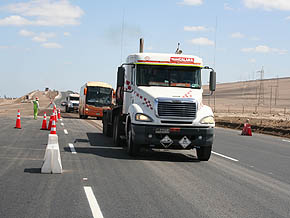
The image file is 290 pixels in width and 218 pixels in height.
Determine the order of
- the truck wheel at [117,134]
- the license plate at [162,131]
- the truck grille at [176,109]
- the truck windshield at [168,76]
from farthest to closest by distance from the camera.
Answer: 1. the truck wheel at [117,134]
2. the truck windshield at [168,76]
3. the truck grille at [176,109]
4. the license plate at [162,131]

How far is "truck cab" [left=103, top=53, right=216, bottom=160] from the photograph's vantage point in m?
12.9

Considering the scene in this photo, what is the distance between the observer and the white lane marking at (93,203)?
6.66m

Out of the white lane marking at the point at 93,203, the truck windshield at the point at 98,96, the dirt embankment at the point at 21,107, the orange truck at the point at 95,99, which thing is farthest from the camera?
the dirt embankment at the point at 21,107

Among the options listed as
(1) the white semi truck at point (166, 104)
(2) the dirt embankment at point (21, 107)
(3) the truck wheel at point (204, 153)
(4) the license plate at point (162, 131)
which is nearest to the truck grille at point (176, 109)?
(1) the white semi truck at point (166, 104)

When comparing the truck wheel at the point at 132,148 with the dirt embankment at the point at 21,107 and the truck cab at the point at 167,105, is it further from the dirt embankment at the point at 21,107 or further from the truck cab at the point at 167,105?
the dirt embankment at the point at 21,107

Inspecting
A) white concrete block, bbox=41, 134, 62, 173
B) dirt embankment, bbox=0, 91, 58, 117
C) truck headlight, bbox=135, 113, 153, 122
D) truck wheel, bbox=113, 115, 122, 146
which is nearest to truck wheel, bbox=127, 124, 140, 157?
truck headlight, bbox=135, 113, 153, 122

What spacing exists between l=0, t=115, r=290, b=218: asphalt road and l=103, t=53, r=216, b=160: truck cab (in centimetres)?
56

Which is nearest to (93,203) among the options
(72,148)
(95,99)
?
(72,148)

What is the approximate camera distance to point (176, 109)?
13.0 meters

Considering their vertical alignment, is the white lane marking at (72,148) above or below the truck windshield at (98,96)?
below

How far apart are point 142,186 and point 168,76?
5781 mm

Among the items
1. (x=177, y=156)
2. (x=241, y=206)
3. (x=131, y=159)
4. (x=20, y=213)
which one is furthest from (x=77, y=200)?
(x=177, y=156)

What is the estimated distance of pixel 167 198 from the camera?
7.88 m

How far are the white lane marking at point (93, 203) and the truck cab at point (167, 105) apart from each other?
4.65m
